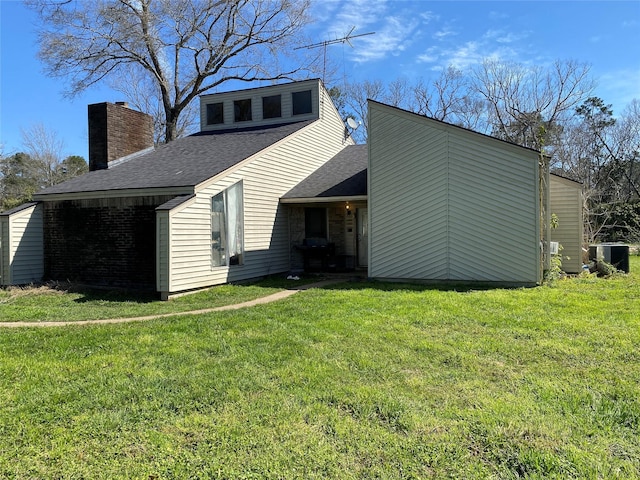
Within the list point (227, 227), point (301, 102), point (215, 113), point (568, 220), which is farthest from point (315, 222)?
point (568, 220)

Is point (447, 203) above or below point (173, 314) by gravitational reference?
above

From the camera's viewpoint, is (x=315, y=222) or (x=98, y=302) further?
(x=315, y=222)

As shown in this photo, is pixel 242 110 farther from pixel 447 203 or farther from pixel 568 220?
pixel 568 220

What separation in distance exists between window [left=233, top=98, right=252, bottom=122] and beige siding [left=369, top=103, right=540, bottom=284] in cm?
702

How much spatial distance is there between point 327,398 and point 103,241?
8.98m

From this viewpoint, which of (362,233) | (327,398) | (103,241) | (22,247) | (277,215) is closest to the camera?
(327,398)

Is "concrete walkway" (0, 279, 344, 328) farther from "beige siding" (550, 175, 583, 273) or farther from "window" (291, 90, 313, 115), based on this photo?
"window" (291, 90, 313, 115)

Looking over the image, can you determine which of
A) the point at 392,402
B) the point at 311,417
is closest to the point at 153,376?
the point at 311,417

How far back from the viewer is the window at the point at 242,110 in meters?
16.8

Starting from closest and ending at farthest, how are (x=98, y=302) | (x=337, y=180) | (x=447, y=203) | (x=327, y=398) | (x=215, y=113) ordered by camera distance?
(x=327, y=398)
(x=98, y=302)
(x=447, y=203)
(x=337, y=180)
(x=215, y=113)

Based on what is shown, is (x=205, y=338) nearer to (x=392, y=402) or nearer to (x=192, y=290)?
(x=392, y=402)

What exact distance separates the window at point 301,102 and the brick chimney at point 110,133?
5609 millimetres

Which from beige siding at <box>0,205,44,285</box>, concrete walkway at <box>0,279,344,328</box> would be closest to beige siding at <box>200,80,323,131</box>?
beige siding at <box>0,205,44,285</box>

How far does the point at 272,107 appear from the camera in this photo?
1642cm
